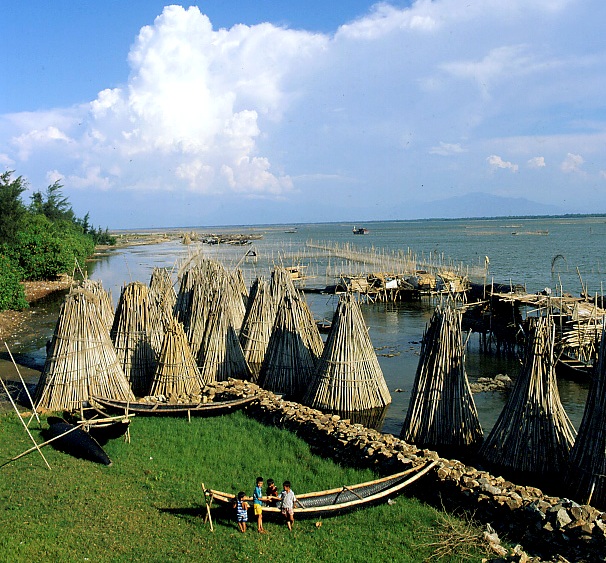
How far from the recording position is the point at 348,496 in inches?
348

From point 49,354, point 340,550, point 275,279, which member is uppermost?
point 275,279

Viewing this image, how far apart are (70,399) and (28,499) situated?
5289 millimetres

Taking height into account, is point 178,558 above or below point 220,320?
below

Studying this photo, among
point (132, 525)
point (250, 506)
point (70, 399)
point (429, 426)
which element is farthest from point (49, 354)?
point (429, 426)

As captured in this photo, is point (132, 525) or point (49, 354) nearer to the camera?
point (132, 525)

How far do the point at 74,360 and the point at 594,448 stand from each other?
37.5ft

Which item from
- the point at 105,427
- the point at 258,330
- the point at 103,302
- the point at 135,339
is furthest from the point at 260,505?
the point at 103,302

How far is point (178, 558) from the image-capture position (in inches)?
288

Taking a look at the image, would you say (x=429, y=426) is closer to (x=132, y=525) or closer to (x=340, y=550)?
(x=340, y=550)

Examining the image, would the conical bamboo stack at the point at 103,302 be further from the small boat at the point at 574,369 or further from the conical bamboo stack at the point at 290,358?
the small boat at the point at 574,369

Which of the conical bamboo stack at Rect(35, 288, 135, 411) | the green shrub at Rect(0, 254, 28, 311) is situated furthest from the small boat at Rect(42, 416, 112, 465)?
the green shrub at Rect(0, 254, 28, 311)

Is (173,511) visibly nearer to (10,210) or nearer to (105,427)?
(105,427)

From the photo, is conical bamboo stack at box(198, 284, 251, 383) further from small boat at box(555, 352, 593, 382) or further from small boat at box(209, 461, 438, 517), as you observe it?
→ small boat at box(555, 352, 593, 382)

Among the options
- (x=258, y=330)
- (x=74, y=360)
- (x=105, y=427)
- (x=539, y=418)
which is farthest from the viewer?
(x=258, y=330)
